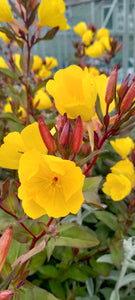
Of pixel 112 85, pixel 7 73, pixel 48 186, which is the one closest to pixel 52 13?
pixel 7 73

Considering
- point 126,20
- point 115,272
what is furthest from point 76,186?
point 126,20

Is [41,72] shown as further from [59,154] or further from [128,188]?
[59,154]

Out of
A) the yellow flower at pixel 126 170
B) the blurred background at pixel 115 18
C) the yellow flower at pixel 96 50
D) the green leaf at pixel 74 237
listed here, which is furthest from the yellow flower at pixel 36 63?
the blurred background at pixel 115 18

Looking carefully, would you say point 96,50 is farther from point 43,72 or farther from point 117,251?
point 117,251

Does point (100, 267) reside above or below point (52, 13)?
below

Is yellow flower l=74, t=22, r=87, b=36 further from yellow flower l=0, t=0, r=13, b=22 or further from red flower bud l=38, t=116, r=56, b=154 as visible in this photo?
red flower bud l=38, t=116, r=56, b=154

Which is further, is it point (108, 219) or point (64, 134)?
point (108, 219)

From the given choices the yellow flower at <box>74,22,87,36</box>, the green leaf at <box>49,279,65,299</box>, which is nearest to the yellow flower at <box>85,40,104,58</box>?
the yellow flower at <box>74,22,87,36</box>
